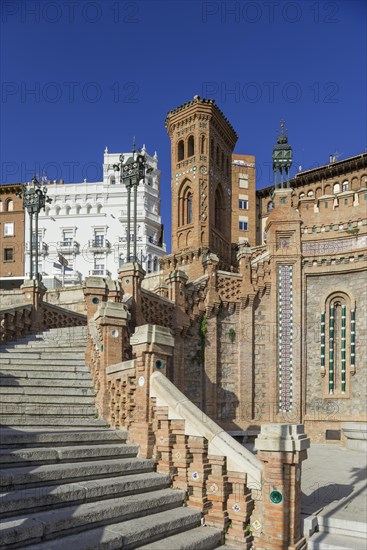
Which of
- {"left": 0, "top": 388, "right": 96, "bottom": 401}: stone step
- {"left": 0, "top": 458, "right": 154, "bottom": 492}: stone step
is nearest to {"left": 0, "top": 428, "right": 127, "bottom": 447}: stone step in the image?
{"left": 0, "top": 458, "right": 154, "bottom": 492}: stone step

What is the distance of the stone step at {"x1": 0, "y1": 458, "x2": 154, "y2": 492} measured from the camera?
6.46 m

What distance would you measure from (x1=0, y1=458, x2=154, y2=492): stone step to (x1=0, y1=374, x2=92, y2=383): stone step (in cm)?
303

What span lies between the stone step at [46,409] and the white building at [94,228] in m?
48.8

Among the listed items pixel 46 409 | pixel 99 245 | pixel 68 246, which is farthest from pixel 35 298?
pixel 68 246

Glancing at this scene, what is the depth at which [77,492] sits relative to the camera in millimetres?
6703

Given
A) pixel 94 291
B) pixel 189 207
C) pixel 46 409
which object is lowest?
pixel 46 409

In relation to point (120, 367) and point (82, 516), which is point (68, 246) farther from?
point (82, 516)

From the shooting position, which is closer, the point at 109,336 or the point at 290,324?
the point at 109,336

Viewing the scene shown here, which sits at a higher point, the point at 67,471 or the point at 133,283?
the point at 133,283

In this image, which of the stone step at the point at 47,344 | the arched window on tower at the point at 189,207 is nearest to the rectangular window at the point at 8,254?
the arched window on tower at the point at 189,207

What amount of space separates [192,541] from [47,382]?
15.3 feet

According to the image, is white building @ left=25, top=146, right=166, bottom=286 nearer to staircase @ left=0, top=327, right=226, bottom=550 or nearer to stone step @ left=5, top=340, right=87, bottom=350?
stone step @ left=5, top=340, right=87, bottom=350

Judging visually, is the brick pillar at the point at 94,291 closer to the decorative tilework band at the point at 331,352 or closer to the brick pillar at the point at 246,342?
the brick pillar at the point at 246,342

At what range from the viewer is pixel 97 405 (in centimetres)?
985
